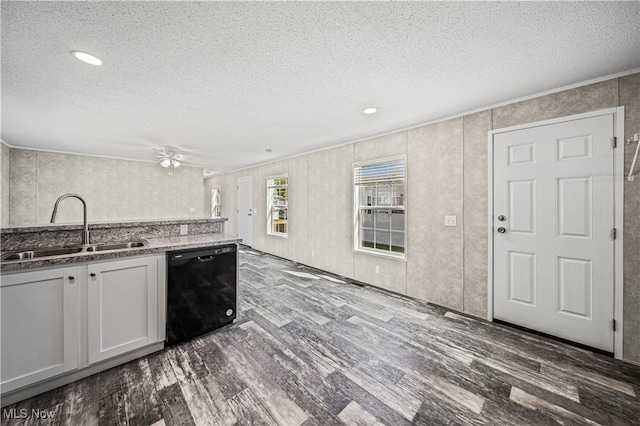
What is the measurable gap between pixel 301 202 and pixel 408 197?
2465 millimetres

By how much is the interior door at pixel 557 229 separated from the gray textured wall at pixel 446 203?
12 centimetres

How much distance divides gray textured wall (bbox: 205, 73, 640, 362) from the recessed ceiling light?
3265mm

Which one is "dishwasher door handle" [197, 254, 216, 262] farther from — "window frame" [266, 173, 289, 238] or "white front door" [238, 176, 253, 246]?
"white front door" [238, 176, 253, 246]

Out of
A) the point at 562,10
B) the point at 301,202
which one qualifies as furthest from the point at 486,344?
the point at 301,202

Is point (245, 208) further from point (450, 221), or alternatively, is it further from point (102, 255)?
point (450, 221)

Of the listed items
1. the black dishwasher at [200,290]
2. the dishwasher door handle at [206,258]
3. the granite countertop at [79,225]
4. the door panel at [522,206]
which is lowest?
the black dishwasher at [200,290]

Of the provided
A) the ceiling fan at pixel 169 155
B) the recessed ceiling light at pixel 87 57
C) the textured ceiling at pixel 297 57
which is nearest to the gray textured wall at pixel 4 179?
the textured ceiling at pixel 297 57

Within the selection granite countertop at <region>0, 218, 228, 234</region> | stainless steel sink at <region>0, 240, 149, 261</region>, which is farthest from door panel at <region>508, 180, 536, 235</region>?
stainless steel sink at <region>0, 240, 149, 261</region>

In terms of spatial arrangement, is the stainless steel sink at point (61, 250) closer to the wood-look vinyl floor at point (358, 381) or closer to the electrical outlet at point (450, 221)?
the wood-look vinyl floor at point (358, 381)

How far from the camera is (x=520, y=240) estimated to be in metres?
2.56

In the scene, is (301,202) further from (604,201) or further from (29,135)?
(29,135)

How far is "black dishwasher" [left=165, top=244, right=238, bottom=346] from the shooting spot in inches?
86.4

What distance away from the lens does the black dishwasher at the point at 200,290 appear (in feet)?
7.20

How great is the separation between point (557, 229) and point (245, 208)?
21.6ft
